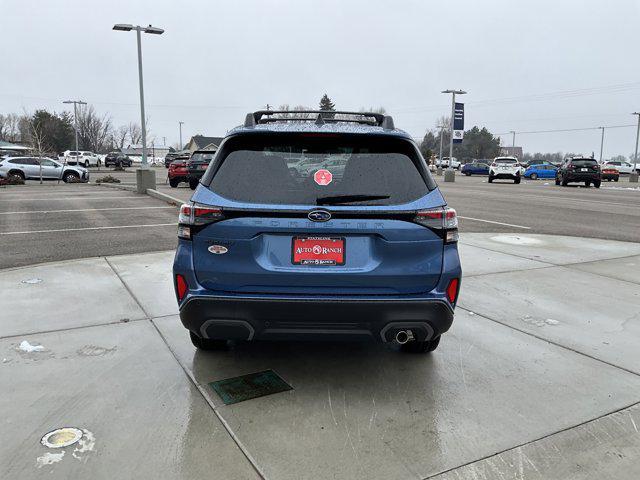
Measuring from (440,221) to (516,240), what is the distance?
673 cm

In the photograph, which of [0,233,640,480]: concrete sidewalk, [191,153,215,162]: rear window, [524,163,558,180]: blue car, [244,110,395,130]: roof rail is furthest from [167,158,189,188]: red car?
[524,163,558,180]: blue car

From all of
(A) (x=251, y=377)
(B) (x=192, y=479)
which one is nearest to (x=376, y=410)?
(A) (x=251, y=377)

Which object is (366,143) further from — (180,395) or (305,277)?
(180,395)

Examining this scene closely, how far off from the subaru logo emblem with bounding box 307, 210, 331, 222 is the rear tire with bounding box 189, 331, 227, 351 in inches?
55.8

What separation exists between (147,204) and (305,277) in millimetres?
13334

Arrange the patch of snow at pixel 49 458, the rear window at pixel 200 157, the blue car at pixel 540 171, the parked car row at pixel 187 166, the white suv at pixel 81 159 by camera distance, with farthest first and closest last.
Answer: the white suv at pixel 81 159
the blue car at pixel 540 171
the rear window at pixel 200 157
the parked car row at pixel 187 166
the patch of snow at pixel 49 458

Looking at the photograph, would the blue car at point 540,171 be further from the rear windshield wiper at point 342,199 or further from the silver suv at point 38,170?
the rear windshield wiper at point 342,199

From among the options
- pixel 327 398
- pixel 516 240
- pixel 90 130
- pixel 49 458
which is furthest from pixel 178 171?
pixel 90 130

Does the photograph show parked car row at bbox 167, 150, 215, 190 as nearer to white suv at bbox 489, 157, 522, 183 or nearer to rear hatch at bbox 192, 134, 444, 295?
rear hatch at bbox 192, 134, 444, 295

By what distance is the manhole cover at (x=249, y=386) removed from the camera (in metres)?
3.21

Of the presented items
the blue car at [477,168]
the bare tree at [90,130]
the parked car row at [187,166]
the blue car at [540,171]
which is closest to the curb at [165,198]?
the parked car row at [187,166]

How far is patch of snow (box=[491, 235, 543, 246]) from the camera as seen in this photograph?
888 centimetres

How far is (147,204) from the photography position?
15219 millimetres

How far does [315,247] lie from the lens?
3.00 m
